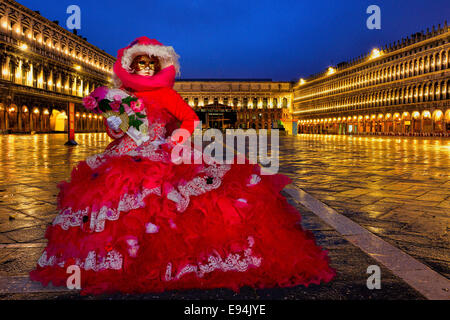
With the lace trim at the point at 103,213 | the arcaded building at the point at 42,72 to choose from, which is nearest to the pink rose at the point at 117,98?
the lace trim at the point at 103,213

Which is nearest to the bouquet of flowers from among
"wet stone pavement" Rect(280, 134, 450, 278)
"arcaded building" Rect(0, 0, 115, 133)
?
"wet stone pavement" Rect(280, 134, 450, 278)

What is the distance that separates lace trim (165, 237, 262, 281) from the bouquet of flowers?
78 cm

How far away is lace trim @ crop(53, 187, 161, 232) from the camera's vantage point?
68.6 inches

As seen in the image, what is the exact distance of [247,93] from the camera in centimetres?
8256

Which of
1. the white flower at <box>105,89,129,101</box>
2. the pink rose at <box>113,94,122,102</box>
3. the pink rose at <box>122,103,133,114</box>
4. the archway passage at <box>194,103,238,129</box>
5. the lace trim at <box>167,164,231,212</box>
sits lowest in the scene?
the lace trim at <box>167,164,231,212</box>

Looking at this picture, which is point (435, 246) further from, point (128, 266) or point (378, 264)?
point (128, 266)

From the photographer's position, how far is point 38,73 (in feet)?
104

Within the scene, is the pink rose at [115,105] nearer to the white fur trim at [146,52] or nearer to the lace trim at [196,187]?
the white fur trim at [146,52]

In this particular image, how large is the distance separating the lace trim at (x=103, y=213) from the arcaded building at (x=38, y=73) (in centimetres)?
2807

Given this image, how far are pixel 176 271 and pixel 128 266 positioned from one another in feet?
0.80

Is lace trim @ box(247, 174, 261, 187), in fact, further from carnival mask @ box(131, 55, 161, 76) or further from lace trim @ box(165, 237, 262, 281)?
carnival mask @ box(131, 55, 161, 76)

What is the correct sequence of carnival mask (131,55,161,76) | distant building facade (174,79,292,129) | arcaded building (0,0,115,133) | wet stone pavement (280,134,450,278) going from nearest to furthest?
carnival mask (131,55,161,76) → wet stone pavement (280,134,450,278) → arcaded building (0,0,115,133) → distant building facade (174,79,292,129)

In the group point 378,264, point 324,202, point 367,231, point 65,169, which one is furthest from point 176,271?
point 65,169

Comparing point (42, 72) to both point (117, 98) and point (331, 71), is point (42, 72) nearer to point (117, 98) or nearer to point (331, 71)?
point (117, 98)
